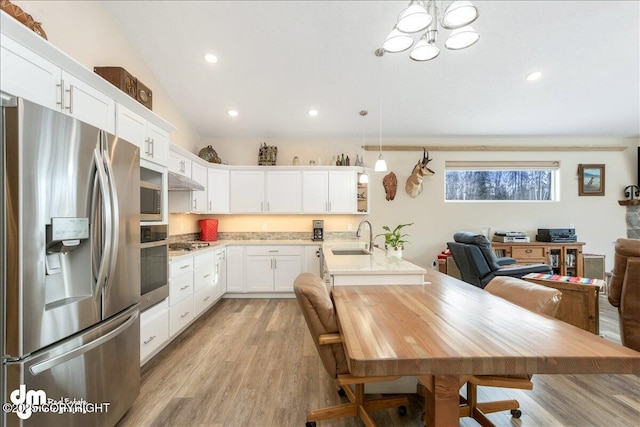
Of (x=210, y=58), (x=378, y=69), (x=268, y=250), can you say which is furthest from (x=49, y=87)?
(x=268, y=250)

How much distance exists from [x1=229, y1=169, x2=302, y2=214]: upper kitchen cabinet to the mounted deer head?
6.56ft

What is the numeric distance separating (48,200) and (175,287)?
1792 mm

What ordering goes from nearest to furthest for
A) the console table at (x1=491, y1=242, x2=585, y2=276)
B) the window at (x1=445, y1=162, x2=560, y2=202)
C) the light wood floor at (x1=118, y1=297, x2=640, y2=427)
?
the light wood floor at (x1=118, y1=297, x2=640, y2=427), the console table at (x1=491, y1=242, x2=585, y2=276), the window at (x1=445, y1=162, x2=560, y2=202)

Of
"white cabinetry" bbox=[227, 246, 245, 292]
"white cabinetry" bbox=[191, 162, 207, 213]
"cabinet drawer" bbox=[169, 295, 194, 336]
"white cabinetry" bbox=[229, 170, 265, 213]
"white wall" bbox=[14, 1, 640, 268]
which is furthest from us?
"white wall" bbox=[14, 1, 640, 268]

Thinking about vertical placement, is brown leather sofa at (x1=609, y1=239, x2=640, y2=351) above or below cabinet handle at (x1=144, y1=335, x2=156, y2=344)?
above

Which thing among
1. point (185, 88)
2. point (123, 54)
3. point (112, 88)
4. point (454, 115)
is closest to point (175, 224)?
point (185, 88)

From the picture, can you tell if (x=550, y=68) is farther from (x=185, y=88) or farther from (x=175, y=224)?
(x=175, y=224)

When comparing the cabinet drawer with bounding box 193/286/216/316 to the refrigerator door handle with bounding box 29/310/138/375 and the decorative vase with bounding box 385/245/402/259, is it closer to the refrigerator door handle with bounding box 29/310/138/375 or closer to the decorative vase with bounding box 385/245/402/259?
the refrigerator door handle with bounding box 29/310/138/375

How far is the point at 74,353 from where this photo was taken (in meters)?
1.36

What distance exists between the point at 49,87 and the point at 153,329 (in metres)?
1.92

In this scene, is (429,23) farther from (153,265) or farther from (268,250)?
(268,250)

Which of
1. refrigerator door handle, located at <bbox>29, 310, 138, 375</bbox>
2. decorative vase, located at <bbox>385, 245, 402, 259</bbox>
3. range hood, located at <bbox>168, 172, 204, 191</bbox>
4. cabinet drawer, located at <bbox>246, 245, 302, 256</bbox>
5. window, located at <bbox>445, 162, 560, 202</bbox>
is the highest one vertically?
window, located at <bbox>445, 162, 560, 202</bbox>

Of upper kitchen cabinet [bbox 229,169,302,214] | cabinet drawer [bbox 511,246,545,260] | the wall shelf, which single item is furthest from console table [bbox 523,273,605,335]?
upper kitchen cabinet [bbox 229,169,302,214]

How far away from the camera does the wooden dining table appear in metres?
0.91
